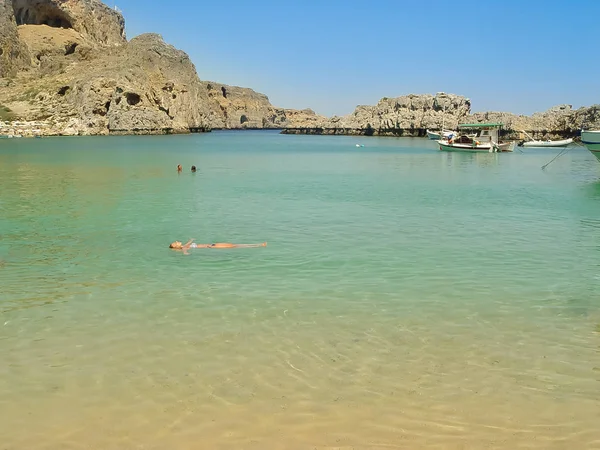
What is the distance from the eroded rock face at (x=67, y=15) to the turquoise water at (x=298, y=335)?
164690 millimetres

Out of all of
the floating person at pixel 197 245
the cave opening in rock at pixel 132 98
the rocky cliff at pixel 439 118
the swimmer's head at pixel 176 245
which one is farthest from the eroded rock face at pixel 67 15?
the swimmer's head at pixel 176 245

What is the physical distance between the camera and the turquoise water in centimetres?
505

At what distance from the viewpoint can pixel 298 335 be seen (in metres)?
7.24

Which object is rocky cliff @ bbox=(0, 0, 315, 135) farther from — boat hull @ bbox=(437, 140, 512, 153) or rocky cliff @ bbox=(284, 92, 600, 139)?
boat hull @ bbox=(437, 140, 512, 153)

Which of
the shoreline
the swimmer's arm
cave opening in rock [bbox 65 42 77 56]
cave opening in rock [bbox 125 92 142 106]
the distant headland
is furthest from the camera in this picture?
cave opening in rock [bbox 65 42 77 56]

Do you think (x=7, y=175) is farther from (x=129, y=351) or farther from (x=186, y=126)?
(x=186, y=126)

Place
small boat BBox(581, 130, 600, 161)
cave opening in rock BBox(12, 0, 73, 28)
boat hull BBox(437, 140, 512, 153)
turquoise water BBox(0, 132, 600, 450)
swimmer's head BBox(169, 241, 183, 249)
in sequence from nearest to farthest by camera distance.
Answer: turquoise water BBox(0, 132, 600, 450) → swimmer's head BBox(169, 241, 183, 249) → small boat BBox(581, 130, 600, 161) → boat hull BBox(437, 140, 512, 153) → cave opening in rock BBox(12, 0, 73, 28)

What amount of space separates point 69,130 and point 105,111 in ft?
31.3

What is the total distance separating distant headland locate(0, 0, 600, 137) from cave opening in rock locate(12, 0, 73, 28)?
0.27 meters

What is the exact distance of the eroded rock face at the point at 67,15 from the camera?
156000mm

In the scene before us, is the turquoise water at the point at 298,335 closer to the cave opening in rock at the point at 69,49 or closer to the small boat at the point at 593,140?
the small boat at the point at 593,140

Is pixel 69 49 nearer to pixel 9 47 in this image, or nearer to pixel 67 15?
pixel 9 47

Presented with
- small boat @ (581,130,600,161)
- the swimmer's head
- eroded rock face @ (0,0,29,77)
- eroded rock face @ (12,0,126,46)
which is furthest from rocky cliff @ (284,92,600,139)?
the swimmer's head

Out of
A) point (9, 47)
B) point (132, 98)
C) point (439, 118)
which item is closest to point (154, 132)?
point (132, 98)
